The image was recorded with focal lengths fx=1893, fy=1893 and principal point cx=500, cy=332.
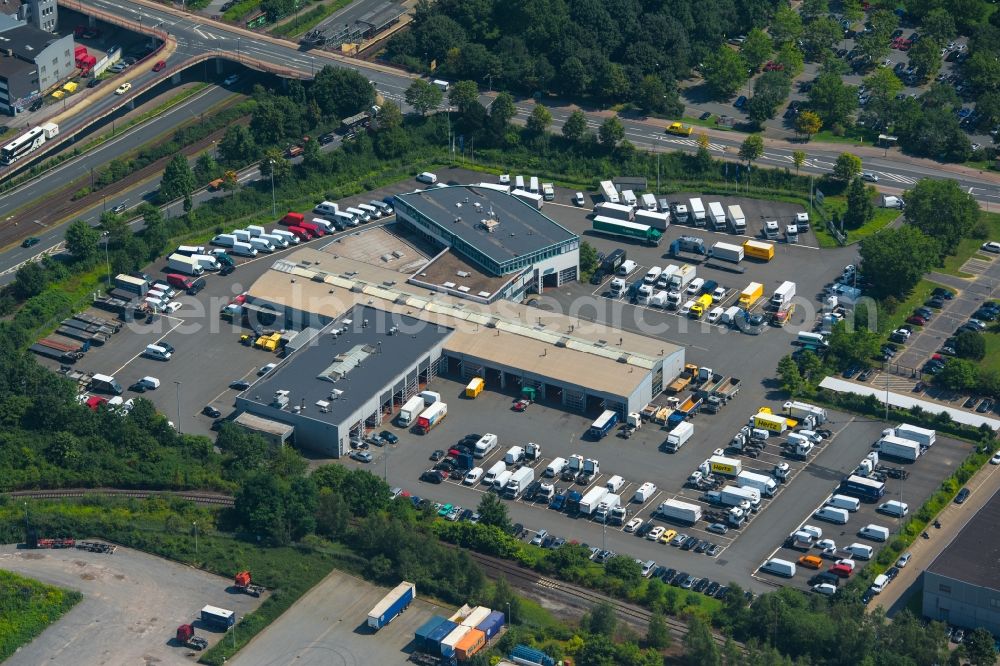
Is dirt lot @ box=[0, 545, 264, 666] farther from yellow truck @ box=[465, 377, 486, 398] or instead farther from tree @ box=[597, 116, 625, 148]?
tree @ box=[597, 116, 625, 148]

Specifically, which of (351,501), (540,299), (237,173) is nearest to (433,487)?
(351,501)

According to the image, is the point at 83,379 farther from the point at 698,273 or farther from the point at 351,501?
the point at 698,273

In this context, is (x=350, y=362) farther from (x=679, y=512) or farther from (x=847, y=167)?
(x=847, y=167)

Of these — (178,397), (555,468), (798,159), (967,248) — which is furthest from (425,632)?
(798,159)

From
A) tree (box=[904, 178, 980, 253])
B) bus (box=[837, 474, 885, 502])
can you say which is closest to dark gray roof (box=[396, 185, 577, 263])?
tree (box=[904, 178, 980, 253])

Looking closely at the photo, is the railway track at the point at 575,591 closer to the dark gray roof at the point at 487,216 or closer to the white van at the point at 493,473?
the white van at the point at 493,473

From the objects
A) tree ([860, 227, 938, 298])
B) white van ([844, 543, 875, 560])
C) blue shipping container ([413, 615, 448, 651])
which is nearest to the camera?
blue shipping container ([413, 615, 448, 651])

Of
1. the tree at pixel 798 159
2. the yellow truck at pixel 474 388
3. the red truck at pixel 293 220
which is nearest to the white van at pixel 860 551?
the yellow truck at pixel 474 388
